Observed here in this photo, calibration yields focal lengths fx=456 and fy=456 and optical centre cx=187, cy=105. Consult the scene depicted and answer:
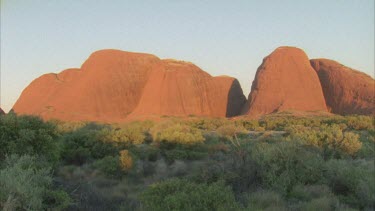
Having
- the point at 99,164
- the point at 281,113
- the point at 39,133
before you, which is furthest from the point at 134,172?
the point at 281,113

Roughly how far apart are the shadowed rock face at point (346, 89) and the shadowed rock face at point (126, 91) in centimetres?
1271

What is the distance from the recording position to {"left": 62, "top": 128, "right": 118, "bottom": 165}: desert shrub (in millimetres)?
18516

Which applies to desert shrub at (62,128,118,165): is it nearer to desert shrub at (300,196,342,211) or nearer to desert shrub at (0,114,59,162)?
desert shrub at (0,114,59,162)

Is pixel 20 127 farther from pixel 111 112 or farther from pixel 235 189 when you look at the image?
pixel 111 112

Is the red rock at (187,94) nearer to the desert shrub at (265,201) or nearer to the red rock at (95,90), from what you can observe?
the red rock at (95,90)

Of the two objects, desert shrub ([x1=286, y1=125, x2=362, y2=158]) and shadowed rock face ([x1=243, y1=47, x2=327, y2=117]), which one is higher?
shadowed rock face ([x1=243, y1=47, x2=327, y2=117])

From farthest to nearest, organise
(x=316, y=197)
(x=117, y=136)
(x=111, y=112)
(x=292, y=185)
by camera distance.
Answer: (x=111, y=112) < (x=117, y=136) < (x=292, y=185) < (x=316, y=197)

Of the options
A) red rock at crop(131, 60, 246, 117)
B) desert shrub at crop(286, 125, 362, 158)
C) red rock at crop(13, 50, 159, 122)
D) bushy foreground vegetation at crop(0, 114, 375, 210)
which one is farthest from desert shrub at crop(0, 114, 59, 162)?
red rock at crop(131, 60, 246, 117)

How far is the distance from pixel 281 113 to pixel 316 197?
46.7 metres

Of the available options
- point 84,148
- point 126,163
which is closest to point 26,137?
point 126,163

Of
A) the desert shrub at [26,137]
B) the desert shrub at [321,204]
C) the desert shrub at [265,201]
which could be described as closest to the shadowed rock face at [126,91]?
the desert shrub at [26,137]

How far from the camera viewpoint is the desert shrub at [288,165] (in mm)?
12117

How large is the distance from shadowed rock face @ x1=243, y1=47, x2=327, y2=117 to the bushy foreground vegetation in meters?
39.6

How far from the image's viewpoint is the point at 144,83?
215 feet
